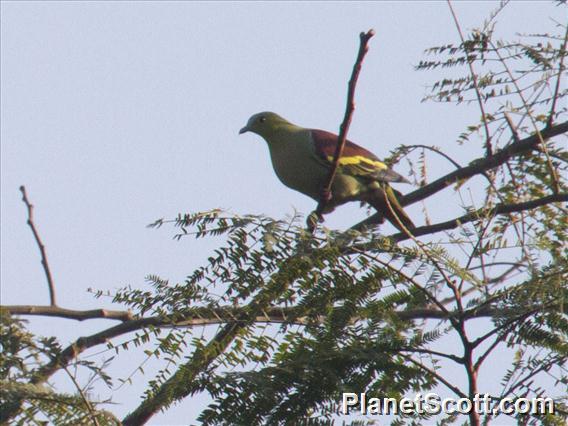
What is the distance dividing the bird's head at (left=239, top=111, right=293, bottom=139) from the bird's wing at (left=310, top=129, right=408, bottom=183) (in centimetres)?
46

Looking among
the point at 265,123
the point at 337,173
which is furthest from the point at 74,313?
the point at 265,123

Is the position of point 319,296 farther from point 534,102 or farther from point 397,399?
point 534,102

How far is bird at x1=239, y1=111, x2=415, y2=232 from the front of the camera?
6484 millimetres

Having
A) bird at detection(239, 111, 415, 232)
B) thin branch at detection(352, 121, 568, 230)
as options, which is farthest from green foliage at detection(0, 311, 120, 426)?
bird at detection(239, 111, 415, 232)

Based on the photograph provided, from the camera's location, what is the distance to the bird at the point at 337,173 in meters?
6.48

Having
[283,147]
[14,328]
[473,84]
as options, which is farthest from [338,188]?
[14,328]

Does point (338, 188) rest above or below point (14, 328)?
above

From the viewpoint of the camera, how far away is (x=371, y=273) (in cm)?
318

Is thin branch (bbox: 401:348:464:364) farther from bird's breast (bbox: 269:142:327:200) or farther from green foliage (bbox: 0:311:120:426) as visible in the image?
bird's breast (bbox: 269:142:327:200)

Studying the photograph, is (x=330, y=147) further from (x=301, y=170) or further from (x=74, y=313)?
(x=74, y=313)

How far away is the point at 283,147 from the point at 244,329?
3.74 meters

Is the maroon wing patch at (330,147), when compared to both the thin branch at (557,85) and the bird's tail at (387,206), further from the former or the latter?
the thin branch at (557,85)

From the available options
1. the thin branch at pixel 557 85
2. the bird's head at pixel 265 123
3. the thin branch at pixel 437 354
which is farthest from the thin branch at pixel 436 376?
the bird's head at pixel 265 123

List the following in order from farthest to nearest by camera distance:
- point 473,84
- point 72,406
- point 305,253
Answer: point 473,84
point 305,253
point 72,406
